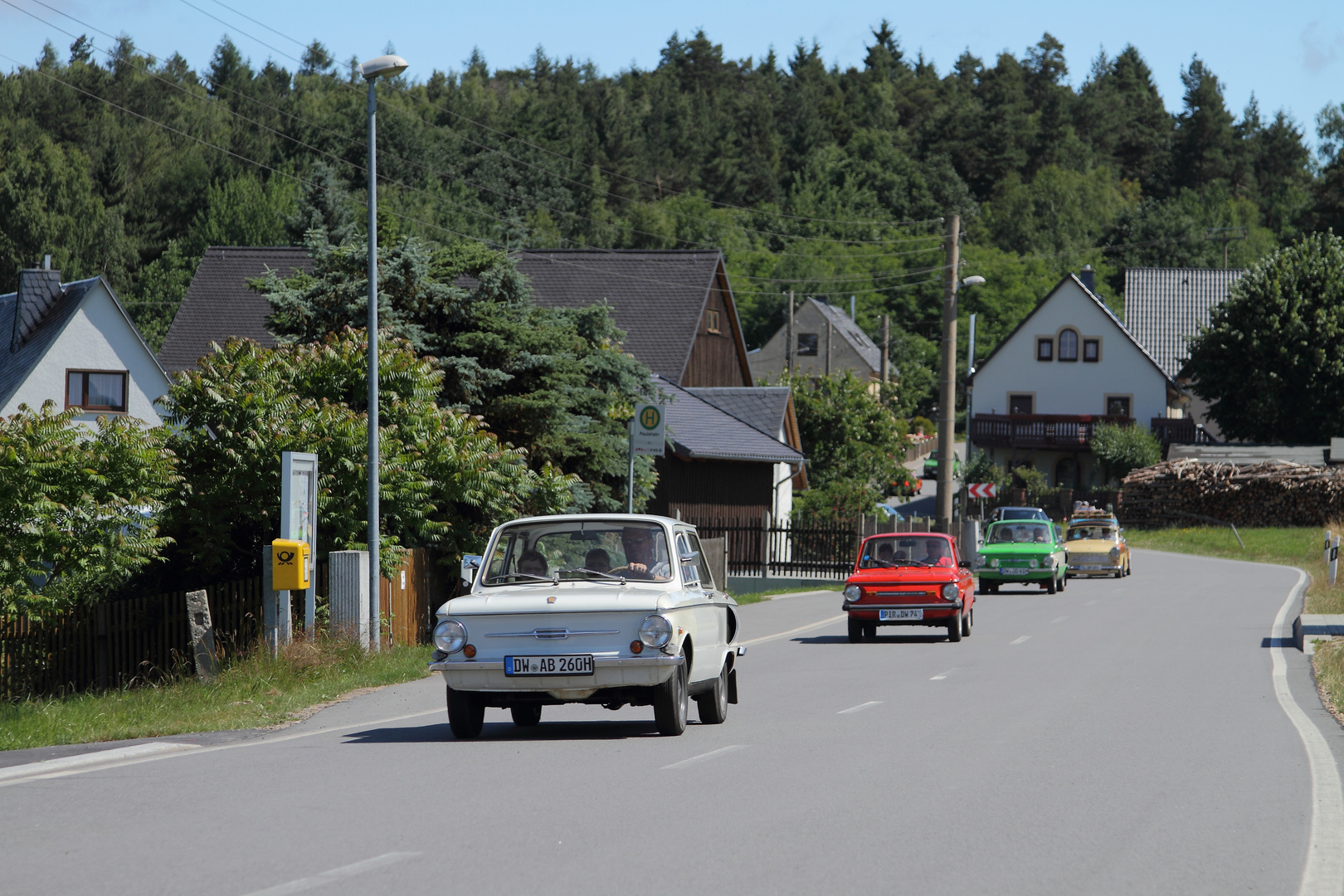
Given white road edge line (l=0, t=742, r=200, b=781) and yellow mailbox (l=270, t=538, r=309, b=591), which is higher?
yellow mailbox (l=270, t=538, r=309, b=591)

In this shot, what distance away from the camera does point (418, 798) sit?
8.69 metres

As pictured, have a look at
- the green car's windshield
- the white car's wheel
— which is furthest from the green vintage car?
the white car's wheel

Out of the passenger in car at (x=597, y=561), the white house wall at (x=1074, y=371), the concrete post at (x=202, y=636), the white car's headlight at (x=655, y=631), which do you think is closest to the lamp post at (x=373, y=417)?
the concrete post at (x=202, y=636)

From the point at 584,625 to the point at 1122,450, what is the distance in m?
63.7

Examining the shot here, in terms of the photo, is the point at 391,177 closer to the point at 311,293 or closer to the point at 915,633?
the point at 311,293

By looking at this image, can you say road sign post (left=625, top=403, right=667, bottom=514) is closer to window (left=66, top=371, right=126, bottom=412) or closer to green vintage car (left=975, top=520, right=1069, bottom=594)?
green vintage car (left=975, top=520, right=1069, bottom=594)

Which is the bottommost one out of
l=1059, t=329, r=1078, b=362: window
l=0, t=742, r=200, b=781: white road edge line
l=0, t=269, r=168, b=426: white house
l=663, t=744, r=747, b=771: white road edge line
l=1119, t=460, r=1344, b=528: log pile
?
l=0, t=742, r=200, b=781: white road edge line

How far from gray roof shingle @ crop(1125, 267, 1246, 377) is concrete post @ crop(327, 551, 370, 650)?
7161cm

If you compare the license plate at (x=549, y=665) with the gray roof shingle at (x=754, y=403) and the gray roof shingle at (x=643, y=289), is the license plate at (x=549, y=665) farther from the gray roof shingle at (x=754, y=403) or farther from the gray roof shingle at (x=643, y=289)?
the gray roof shingle at (x=643, y=289)

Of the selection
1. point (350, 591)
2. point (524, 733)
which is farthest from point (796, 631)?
point (524, 733)

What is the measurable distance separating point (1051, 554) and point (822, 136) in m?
93.6

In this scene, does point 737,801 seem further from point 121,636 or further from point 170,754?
point 121,636

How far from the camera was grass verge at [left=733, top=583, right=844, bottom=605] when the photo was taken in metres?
31.2

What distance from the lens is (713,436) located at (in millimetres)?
39875
